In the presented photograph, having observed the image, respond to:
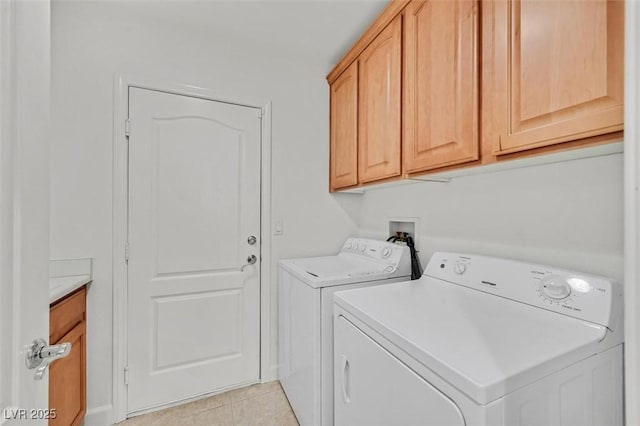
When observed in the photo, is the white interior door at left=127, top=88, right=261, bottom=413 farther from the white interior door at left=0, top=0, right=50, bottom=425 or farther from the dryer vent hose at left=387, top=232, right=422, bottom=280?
the white interior door at left=0, top=0, right=50, bottom=425

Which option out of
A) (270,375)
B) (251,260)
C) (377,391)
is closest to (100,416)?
(270,375)

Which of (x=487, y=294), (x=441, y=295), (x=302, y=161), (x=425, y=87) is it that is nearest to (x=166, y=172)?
(x=302, y=161)

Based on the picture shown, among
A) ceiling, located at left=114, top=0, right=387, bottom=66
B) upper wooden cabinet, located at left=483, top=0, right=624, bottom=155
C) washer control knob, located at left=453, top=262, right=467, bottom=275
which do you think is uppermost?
ceiling, located at left=114, top=0, right=387, bottom=66

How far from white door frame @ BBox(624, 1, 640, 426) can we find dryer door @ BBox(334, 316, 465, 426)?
1.12 feet

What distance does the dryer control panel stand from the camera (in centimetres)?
85

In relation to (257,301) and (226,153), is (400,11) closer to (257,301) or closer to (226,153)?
(226,153)

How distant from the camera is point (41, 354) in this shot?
1.90 ft

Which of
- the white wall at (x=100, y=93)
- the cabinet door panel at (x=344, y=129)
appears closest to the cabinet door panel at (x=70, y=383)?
the white wall at (x=100, y=93)

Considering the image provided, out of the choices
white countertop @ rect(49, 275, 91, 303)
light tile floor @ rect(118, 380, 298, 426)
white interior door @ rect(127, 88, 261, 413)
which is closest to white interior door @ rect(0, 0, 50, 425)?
white countertop @ rect(49, 275, 91, 303)

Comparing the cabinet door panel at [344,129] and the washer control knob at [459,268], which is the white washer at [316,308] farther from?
the cabinet door panel at [344,129]

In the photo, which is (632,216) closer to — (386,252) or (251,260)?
(386,252)

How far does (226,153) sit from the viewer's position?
197cm

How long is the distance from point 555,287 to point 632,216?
0.65m

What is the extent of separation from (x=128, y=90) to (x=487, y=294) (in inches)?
90.7
